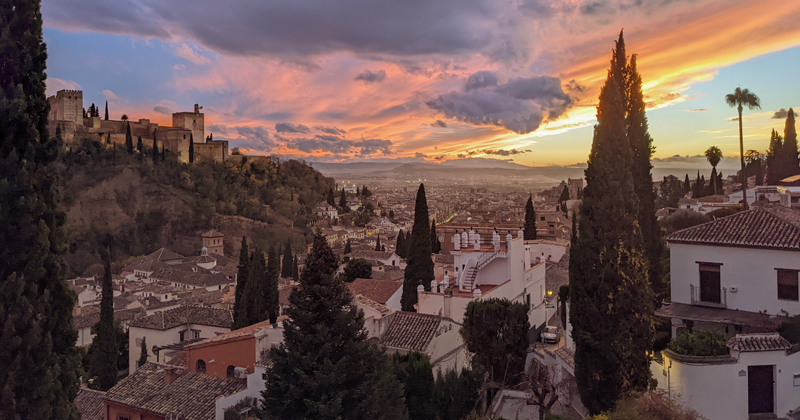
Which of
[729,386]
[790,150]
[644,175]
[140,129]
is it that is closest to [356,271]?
[644,175]

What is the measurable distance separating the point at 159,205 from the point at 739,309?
8239 cm

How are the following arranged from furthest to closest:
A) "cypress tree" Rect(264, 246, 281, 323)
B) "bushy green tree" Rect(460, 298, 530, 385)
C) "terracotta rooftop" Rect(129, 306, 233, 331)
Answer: "terracotta rooftop" Rect(129, 306, 233, 331) < "cypress tree" Rect(264, 246, 281, 323) < "bushy green tree" Rect(460, 298, 530, 385)

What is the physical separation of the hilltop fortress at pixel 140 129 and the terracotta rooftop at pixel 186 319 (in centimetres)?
6223

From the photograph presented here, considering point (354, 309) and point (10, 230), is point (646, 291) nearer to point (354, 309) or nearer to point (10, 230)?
point (354, 309)

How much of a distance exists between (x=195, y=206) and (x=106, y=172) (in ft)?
46.5

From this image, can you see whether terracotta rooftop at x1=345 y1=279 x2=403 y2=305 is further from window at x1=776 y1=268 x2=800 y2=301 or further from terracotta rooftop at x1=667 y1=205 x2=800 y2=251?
window at x1=776 y1=268 x2=800 y2=301

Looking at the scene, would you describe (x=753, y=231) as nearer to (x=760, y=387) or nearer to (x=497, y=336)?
(x=760, y=387)

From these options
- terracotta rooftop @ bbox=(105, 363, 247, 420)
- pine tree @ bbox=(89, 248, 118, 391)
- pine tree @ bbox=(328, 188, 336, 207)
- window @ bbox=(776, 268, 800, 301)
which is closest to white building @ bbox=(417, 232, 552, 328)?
window @ bbox=(776, 268, 800, 301)

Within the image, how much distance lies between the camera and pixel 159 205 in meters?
80.1

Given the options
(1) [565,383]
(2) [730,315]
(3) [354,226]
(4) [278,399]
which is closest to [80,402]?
(4) [278,399]

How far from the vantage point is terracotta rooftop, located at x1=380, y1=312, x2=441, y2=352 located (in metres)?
13.3

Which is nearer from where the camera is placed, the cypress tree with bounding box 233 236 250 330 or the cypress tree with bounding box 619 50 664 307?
the cypress tree with bounding box 619 50 664 307

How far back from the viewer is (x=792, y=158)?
31797mm

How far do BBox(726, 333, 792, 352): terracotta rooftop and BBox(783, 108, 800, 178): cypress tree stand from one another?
2704cm
